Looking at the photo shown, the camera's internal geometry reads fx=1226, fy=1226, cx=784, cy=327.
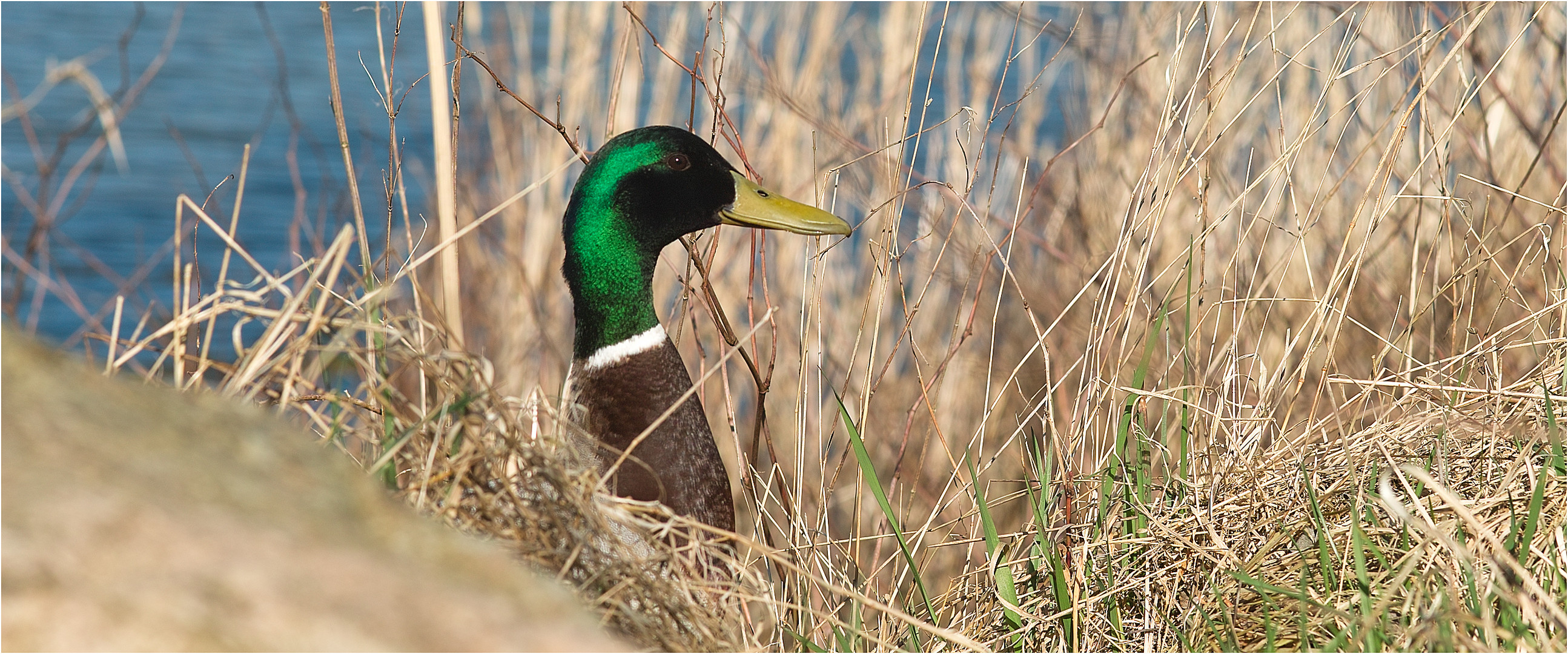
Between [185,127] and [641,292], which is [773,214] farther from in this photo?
[185,127]

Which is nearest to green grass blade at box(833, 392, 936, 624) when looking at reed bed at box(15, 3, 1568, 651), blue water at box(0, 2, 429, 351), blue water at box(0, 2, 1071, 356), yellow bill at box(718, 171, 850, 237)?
reed bed at box(15, 3, 1568, 651)

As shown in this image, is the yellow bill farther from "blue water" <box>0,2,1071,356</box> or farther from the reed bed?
"blue water" <box>0,2,1071,356</box>

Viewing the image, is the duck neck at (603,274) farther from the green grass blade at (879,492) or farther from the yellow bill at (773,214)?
the green grass blade at (879,492)

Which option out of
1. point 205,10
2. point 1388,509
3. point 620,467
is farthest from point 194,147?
point 1388,509

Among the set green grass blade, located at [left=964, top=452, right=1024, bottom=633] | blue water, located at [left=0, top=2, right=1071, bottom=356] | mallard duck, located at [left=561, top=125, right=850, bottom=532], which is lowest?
blue water, located at [left=0, top=2, right=1071, bottom=356]

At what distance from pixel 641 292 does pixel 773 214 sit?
1.01ft

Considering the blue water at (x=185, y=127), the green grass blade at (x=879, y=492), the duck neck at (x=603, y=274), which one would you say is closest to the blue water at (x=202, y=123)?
the blue water at (x=185, y=127)

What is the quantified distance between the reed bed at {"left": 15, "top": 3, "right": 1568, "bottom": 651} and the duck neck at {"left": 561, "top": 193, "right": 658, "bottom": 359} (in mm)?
141

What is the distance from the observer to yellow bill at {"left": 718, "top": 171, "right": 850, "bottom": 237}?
7.90ft

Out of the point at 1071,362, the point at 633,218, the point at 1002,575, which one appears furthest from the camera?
the point at 1071,362

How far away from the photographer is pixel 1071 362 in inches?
176

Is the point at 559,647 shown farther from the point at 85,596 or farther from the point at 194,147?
the point at 194,147

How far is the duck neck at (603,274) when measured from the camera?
7.79 ft

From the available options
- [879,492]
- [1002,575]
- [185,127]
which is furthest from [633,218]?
[185,127]
